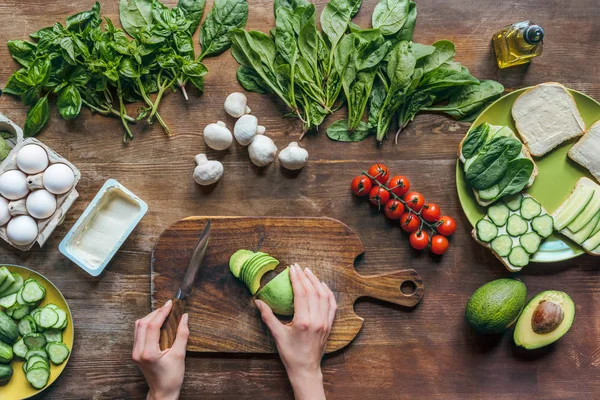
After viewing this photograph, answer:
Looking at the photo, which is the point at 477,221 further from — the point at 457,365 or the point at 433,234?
the point at 457,365

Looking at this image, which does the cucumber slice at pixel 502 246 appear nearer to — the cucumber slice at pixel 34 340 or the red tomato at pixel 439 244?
the red tomato at pixel 439 244

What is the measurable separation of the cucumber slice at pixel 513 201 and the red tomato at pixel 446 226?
234mm

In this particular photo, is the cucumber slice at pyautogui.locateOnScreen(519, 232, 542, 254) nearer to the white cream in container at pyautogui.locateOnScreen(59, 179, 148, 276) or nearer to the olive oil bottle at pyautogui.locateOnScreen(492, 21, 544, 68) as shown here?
the olive oil bottle at pyautogui.locateOnScreen(492, 21, 544, 68)

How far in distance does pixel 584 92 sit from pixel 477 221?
2.48 ft

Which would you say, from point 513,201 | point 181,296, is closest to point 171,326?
point 181,296

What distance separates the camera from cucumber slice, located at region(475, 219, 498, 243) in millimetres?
2156

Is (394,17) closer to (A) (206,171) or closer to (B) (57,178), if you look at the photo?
(A) (206,171)

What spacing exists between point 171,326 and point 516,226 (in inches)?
57.5

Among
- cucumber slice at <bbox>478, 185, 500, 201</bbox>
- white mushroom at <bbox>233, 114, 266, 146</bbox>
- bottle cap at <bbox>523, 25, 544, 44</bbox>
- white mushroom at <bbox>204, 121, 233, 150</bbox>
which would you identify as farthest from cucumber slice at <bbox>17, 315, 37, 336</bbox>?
bottle cap at <bbox>523, 25, 544, 44</bbox>

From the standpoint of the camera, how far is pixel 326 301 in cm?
212

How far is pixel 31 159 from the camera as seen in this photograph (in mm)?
1985

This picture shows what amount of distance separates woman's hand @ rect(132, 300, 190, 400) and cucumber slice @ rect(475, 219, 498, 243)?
1.28 metres

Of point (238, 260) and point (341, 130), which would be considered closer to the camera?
point (238, 260)

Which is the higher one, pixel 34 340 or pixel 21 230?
pixel 21 230
